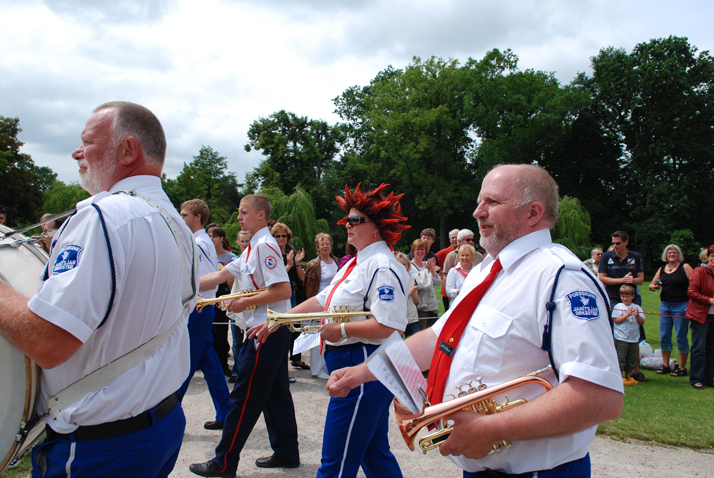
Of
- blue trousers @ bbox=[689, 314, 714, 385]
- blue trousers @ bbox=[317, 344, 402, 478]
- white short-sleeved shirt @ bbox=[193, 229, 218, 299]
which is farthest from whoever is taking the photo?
blue trousers @ bbox=[689, 314, 714, 385]

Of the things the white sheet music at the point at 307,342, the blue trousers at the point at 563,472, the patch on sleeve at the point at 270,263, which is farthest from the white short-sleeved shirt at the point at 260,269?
the blue trousers at the point at 563,472

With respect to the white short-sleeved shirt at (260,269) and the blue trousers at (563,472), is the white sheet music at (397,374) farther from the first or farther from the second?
the white short-sleeved shirt at (260,269)

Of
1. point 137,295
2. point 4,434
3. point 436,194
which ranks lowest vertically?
point 4,434

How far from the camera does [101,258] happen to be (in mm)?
1624

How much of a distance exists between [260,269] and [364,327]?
1.76 m

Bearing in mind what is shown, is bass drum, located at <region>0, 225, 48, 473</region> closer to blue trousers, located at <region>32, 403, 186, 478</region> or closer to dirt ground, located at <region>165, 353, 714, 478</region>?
blue trousers, located at <region>32, 403, 186, 478</region>

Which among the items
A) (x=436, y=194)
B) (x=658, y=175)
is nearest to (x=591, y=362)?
(x=436, y=194)

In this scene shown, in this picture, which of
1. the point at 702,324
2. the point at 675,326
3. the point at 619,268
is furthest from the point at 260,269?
the point at 675,326

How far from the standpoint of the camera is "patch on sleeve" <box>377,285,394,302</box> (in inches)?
124

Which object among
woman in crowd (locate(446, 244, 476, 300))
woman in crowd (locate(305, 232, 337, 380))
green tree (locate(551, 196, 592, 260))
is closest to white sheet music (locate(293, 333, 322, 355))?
woman in crowd (locate(305, 232, 337, 380))

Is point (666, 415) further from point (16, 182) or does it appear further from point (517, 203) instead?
point (16, 182)

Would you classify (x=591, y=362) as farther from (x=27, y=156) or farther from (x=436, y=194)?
(x=436, y=194)

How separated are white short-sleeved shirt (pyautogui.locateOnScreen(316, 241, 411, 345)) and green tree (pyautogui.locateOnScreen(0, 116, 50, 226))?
2908cm

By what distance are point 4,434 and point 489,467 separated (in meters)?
1.82
